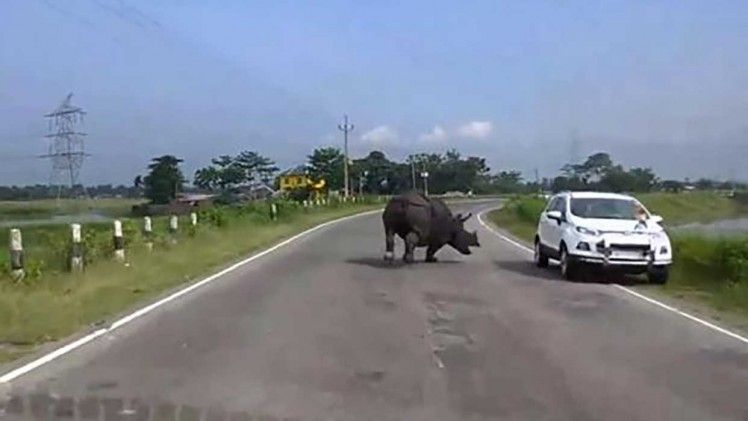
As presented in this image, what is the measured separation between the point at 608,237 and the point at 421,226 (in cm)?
562

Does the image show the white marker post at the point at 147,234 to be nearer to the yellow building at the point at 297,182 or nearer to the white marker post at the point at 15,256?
the white marker post at the point at 15,256

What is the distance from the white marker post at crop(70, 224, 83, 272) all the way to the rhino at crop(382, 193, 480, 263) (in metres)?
7.32

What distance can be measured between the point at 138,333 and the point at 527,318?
17.7 ft

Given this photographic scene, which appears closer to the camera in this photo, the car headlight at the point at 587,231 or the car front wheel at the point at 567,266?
the car headlight at the point at 587,231

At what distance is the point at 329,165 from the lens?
11975 centimetres

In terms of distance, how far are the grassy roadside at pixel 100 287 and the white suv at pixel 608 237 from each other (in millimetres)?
7779

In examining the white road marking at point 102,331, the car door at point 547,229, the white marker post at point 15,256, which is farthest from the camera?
the car door at point 547,229

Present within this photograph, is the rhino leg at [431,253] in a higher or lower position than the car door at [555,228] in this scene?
lower

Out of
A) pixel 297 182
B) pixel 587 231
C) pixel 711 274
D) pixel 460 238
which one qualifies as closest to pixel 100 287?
pixel 587 231

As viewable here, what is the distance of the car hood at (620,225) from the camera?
2278 centimetres

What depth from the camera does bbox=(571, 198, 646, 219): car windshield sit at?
79.0ft

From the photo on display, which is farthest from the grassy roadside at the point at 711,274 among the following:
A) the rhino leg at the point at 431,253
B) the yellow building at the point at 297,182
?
the yellow building at the point at 297,182

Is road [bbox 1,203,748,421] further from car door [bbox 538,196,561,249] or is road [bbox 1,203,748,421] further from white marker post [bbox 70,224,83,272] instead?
car door [bbox 538,196,561,249]

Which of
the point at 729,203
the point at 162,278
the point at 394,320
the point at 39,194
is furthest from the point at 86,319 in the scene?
the point at 729,203
